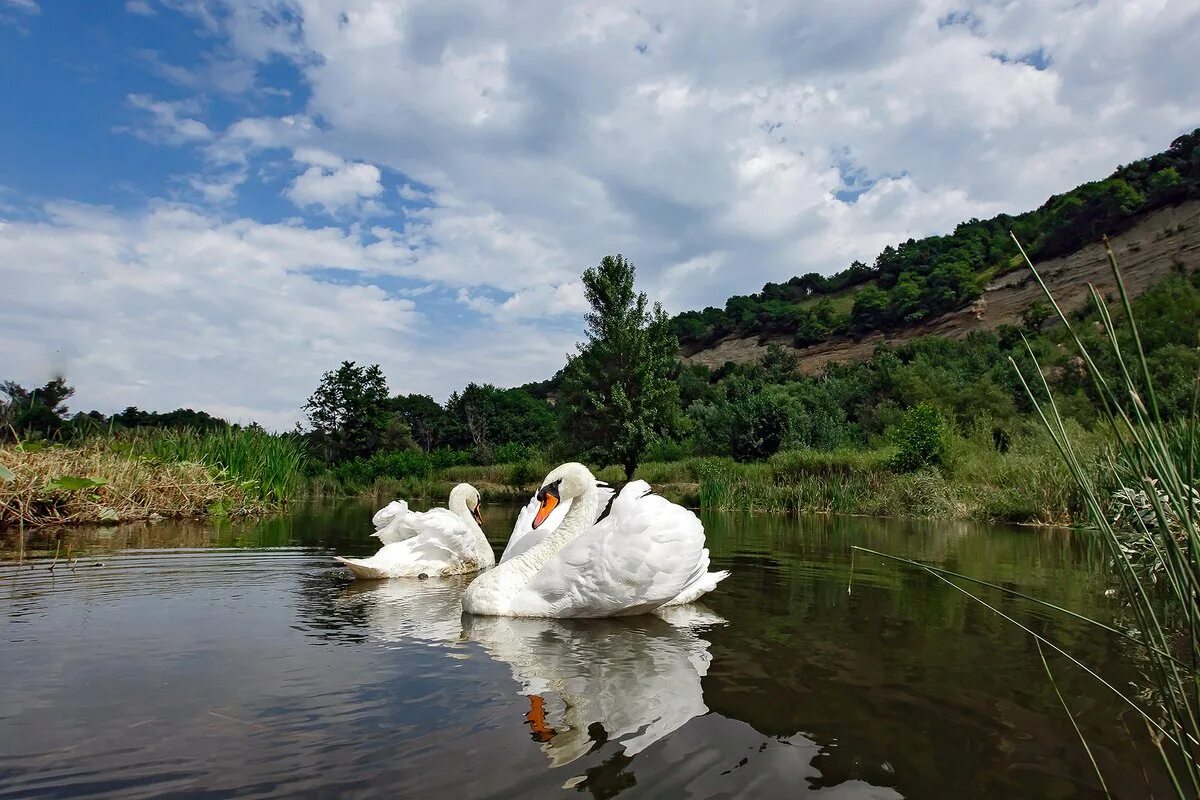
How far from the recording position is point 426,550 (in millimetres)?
7730

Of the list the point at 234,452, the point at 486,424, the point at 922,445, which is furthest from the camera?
the point at 486,424

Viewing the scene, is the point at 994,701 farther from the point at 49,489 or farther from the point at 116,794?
the point at 49,489

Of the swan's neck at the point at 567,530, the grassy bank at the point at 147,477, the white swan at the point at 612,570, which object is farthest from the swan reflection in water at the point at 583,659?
the grassy bank at the point at 147,477

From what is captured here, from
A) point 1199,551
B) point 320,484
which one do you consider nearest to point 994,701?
point 1199,551

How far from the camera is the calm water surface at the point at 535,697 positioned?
8.96 ft

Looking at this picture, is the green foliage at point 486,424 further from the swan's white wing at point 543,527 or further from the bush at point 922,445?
the swan's white wing at point 543,527

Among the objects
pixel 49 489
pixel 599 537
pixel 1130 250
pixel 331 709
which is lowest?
pixel 331 709

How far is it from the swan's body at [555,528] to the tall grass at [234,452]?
1076 centimetres

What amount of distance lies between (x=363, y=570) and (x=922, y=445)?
59.9ft

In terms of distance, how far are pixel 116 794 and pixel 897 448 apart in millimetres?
23201

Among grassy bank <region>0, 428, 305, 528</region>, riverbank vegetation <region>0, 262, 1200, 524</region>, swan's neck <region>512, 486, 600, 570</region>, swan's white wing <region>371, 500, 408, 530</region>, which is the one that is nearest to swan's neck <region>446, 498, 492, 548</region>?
swan's white wing <region>371, 500, 408, 530</region>

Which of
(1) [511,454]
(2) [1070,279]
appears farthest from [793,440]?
(2) [1070,279]

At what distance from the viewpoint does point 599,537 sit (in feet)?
17.4

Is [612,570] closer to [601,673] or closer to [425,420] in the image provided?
[601,673]
